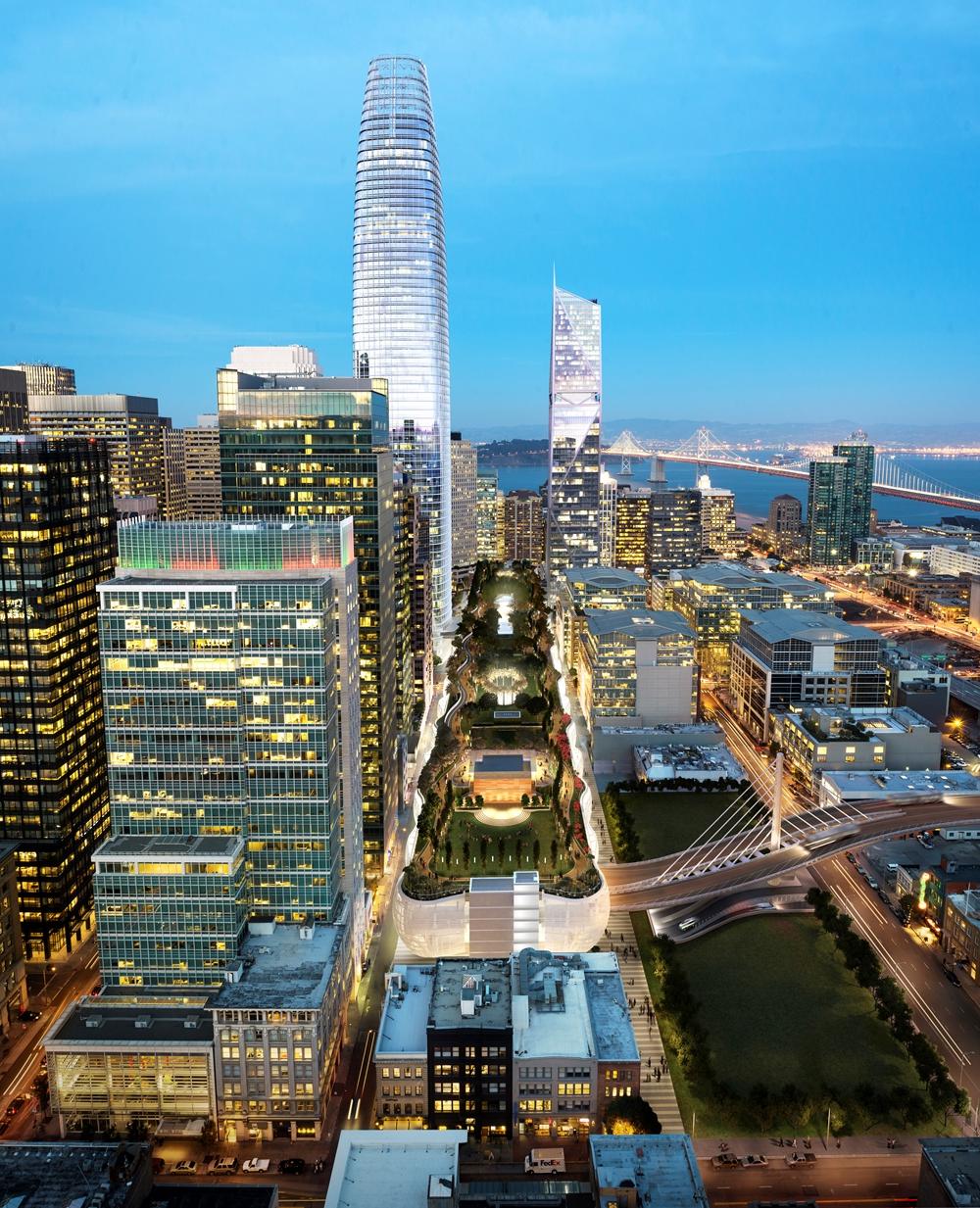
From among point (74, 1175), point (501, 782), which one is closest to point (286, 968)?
point (74, 1175)

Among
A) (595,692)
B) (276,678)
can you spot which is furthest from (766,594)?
(276,678)

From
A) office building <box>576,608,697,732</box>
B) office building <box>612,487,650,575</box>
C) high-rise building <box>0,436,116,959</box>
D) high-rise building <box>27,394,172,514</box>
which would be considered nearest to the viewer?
high-rise building <box>0,436,116,959</box>

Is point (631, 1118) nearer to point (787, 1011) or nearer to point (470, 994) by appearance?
point (470, 994)

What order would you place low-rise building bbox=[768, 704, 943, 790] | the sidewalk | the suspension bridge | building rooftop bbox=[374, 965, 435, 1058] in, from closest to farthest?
1. building rooftop bbox=[374, 965, 435, 1058]
2. the sidewalk
3. the suspension bridge
4. low-rise building bbox=[768, 704, 943, 790]

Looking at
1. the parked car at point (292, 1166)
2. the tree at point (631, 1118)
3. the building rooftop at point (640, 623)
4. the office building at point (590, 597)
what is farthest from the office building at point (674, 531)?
the parked car at point (292, 1166)

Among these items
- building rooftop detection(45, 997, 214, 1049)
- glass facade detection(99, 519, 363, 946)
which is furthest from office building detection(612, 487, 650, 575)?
building rooftop detection(45, 997, 214, 1049)

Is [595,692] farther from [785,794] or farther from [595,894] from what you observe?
[595,894]

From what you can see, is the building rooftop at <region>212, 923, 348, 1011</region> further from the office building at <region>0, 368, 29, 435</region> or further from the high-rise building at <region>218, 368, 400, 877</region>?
the office building at <region>0, 368, 29, 435</region>
